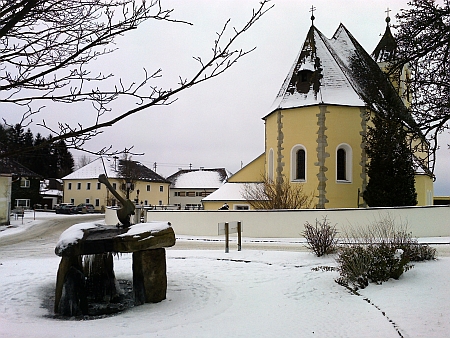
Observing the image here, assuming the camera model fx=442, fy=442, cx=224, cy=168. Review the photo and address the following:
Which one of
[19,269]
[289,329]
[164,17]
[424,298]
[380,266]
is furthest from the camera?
[19,269]

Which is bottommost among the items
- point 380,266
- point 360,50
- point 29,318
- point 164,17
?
point 29,318

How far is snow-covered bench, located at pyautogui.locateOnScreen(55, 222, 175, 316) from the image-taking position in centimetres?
699

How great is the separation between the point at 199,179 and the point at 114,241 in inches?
2459

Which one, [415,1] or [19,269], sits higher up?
[415,1]

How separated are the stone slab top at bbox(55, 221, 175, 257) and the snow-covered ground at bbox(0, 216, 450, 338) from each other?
3.28 feet

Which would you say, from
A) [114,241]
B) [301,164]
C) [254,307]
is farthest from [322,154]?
[114,241]

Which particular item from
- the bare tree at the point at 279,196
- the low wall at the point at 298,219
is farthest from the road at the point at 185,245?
the bare tree at the point at 279,196

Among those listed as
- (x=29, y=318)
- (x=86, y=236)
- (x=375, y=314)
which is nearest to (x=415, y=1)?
(x=375, y=314)

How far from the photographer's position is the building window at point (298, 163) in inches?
1014

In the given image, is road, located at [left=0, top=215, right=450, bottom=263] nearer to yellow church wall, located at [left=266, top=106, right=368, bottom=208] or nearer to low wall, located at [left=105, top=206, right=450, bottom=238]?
low wall, located at [left=105, top=206, right=450, bottom=238]

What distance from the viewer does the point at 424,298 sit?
6938 mm

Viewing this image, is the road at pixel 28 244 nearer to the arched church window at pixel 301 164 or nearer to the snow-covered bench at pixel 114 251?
the snow-covered bench at pixel 114 251

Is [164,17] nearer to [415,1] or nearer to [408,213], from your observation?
[415,1]

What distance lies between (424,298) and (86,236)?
551cm
